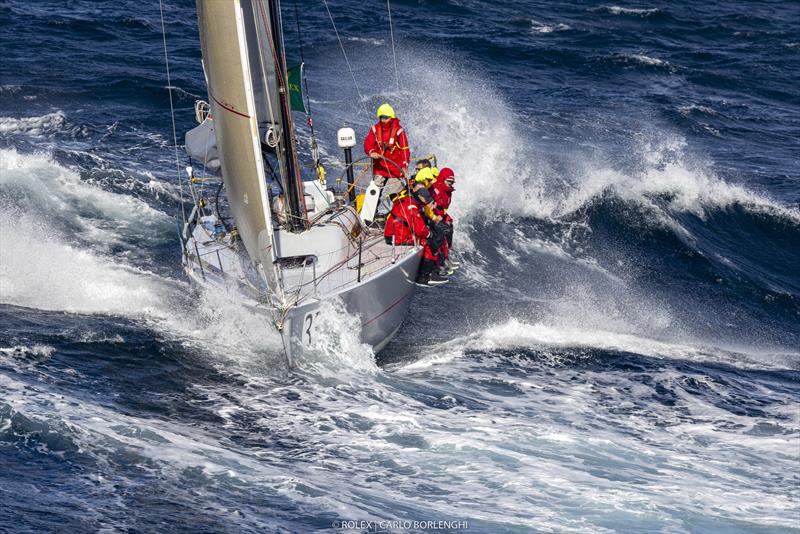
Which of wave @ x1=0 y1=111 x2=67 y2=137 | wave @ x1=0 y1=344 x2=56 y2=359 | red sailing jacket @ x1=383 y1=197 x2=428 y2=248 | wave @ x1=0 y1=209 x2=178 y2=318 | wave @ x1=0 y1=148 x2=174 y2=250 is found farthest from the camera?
wave @ x1=0 y1=111 x2=67 y2=137

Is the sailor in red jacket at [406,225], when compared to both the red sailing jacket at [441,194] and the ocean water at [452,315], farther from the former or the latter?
the ocean water at [452,315]

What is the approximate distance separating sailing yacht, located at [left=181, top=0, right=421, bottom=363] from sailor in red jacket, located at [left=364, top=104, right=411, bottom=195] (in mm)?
440

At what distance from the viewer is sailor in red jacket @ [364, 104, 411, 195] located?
15.1m

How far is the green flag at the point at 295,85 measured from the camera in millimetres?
14117

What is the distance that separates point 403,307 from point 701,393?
3.96 meters

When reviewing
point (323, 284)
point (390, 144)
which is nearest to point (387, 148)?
point (390, 144)

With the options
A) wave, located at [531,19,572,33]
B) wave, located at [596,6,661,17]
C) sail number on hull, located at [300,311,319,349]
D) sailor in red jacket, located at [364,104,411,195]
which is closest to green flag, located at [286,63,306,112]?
sailor in red jacket, located at [364,104,411,195]

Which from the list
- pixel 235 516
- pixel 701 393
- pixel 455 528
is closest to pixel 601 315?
pixel 701 393

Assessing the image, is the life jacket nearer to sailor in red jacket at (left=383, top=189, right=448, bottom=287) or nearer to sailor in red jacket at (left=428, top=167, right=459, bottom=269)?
sailor in red jacket at (left=428, top=167, right=459, bottom=269)

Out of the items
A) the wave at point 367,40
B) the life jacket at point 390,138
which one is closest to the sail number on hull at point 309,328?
the life jacket at point 390,138

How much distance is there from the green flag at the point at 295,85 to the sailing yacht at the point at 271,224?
28.3 inches

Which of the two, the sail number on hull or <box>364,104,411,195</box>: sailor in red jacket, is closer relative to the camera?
the sail number on hull

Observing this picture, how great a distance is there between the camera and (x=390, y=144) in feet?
49.7

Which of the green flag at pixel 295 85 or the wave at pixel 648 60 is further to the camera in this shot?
the wave at pixel 648 60
